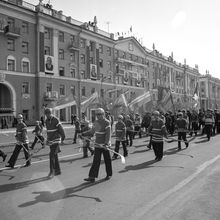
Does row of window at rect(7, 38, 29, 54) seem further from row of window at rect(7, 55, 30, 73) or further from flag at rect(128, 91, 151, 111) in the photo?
flag at rect(128, 91, 151, 111)

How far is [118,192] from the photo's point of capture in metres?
6.39

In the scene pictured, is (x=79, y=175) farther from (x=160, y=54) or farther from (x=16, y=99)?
(x=160, y=54)

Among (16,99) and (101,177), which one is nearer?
(101,177)

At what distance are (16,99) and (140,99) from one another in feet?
71.0

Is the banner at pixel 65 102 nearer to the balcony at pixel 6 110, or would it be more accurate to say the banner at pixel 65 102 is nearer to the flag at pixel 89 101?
the flag at pixel 89 101

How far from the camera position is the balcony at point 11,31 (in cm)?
3706

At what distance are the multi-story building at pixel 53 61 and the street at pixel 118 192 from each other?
14812 millimetres

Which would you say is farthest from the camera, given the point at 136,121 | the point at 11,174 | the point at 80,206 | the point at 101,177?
the point at 136,121

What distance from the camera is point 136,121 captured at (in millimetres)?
20969

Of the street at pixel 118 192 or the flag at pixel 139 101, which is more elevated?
the flag at pixel 139 101

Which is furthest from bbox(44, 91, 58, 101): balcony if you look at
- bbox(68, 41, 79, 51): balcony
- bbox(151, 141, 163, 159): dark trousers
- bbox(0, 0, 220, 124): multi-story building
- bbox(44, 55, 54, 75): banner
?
bbox(151, 141, 163, 159): dark trousers

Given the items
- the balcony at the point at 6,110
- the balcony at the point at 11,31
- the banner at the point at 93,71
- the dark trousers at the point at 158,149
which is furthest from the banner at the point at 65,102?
the banner at the point at 93,71

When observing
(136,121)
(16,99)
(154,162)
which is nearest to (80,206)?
(154,162)

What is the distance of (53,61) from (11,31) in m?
7.57
